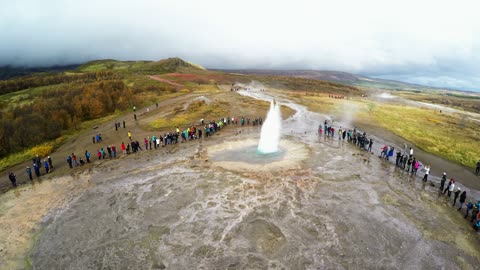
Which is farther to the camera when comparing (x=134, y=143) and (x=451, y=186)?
(x=134, y=143)

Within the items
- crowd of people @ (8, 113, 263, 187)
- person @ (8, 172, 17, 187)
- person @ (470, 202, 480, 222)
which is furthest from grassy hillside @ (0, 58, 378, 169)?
person @ (470, 202, 480, 222)

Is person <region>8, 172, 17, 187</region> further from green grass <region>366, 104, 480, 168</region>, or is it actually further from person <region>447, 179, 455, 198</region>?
green grass <region>366, 104, 480, 168</region>

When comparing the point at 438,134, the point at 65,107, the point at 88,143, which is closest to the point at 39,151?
the point at 88,143

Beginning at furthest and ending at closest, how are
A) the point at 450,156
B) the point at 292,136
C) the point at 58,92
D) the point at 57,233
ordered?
1. the point at 58,92
2. the point at 292,136
3. the point at 450,156
4. the point at 57,233

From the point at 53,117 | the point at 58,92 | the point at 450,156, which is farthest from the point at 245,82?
the point at 450,156

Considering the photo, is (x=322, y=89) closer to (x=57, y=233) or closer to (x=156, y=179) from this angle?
(x=156, y=179)

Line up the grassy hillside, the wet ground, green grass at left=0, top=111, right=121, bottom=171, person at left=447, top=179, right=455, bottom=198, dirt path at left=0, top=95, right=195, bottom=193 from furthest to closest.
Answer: the grassy hillside < green grass at left=0, top=111, right=121, bottom=171 < dirt path at left=0, top=95, right=195, bottom=193 < person at left=447, top=179, right=455, bottom=198 < the wet ground

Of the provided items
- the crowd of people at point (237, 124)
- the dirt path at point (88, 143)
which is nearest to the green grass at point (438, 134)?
the crowd of people at point (237, 124)

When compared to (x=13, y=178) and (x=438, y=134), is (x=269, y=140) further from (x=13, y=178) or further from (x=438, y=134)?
(x=438, y=134)
